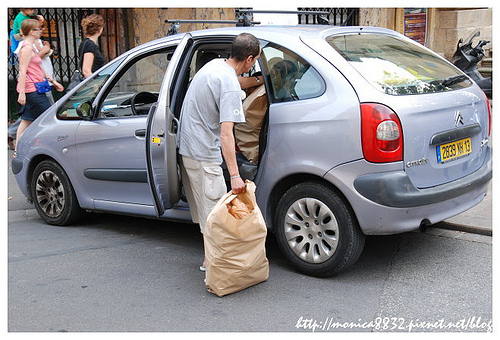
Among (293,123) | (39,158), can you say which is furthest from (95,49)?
(293,123)

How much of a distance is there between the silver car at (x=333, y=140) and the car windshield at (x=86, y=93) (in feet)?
0.51

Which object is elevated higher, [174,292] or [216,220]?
[216,220]

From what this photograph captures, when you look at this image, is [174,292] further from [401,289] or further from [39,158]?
[39,158]

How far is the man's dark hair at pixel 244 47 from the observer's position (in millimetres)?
4211

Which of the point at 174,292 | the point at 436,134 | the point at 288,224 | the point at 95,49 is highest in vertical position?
the point at 95,49

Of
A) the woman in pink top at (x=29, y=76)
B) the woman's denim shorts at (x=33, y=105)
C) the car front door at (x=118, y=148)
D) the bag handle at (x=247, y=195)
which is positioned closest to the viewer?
the bag handle at (x=247, y=195)

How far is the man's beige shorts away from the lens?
443cm

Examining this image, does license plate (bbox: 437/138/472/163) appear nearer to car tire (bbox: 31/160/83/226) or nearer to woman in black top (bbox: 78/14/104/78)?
car tire (bbox: 31/160/83/226)

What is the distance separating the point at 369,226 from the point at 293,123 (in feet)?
2.75

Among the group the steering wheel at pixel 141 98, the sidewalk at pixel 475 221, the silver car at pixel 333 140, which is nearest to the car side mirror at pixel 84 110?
the silver car at pixel 333 140

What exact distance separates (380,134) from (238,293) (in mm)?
1369

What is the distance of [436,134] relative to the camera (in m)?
4.27

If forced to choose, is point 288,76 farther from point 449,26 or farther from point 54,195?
point 449,26

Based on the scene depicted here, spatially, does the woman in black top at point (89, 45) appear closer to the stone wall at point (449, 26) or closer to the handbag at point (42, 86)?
the handbag at point (42, 86)
